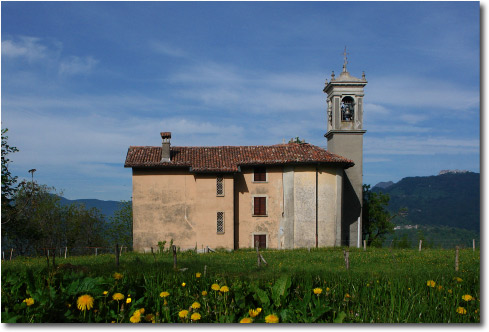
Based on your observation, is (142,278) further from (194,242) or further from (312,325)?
(194,242)

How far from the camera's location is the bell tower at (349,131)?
2692cm

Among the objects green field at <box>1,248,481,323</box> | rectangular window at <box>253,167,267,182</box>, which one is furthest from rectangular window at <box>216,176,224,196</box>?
green field at <box>1,248,481,323</box>

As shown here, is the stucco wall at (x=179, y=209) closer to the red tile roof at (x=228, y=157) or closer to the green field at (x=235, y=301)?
the red tile roof at (x=228, y=157)

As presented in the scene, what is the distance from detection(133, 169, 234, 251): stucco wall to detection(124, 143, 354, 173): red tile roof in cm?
60

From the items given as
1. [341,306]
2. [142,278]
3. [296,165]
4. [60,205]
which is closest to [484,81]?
[341,306]

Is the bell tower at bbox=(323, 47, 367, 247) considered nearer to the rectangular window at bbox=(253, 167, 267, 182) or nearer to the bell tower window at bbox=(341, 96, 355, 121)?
the bell tower window at bbox=(341, 96, 355, 121)

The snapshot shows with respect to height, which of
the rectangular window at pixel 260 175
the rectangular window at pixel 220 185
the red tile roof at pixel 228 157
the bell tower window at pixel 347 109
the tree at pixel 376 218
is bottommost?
the tree at pixel 376 218

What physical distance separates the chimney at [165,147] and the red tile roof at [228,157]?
26 centimetres

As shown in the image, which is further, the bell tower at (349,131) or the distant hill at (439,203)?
the bell tower at (349,131)

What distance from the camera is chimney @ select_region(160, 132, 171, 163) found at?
80.4 ft

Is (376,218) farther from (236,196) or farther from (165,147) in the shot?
(165,147)

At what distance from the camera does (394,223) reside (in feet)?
107

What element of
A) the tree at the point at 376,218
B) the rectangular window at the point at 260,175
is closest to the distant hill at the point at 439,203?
the tree at the point at 376,218

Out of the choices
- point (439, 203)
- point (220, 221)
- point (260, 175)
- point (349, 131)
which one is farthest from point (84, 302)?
point (439, 203)
